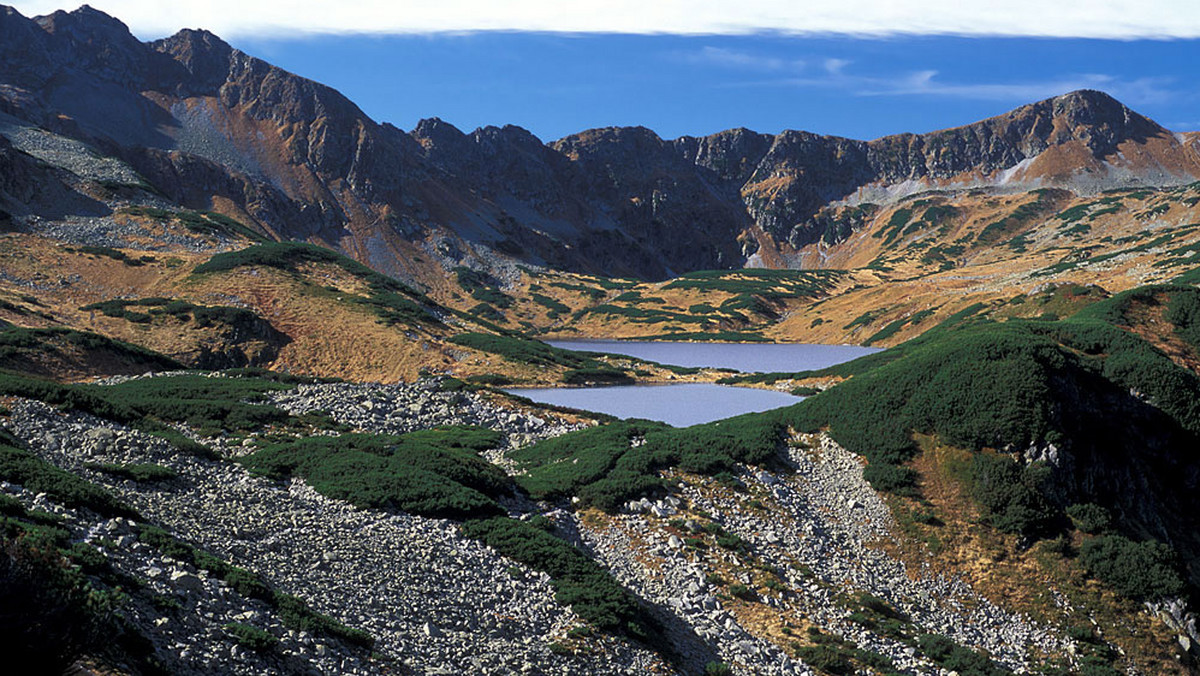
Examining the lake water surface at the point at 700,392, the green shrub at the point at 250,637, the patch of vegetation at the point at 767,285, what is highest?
the patch of vegetation at the point at 767,285

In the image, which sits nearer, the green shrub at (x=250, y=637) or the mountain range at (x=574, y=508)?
the green shrub at (x=250, y=637)

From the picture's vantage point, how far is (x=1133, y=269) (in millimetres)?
108312

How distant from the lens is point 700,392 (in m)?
75.9

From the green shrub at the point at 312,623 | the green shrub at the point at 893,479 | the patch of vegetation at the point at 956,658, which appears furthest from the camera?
the green shrub at the point at 893,479

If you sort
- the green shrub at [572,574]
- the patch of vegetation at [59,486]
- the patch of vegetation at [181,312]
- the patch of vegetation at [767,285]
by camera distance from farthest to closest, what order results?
the patch of vegetation at [767,285] < the patch of vegetation at [181,312] < the green shrub at [572,574] < the patch of vegetation at [59,486]

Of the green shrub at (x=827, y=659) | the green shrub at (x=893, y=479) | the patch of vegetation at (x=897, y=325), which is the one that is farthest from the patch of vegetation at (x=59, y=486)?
the patch of vegetation at (x=897, y=325)

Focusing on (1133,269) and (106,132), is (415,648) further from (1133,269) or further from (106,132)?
(106,132)

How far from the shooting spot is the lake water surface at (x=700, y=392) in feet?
207

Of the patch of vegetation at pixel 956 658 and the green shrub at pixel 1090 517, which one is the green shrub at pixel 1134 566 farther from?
the patch of vegetation at pixel 956 658

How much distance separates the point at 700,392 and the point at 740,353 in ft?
137

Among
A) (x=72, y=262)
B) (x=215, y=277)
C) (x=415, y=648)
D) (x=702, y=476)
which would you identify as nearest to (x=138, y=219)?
(x=72, y=262)

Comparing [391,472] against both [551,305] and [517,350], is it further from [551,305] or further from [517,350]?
[551,305]

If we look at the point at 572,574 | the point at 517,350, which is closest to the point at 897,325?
the point at 517,350

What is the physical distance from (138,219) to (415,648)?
106463 millimetres
